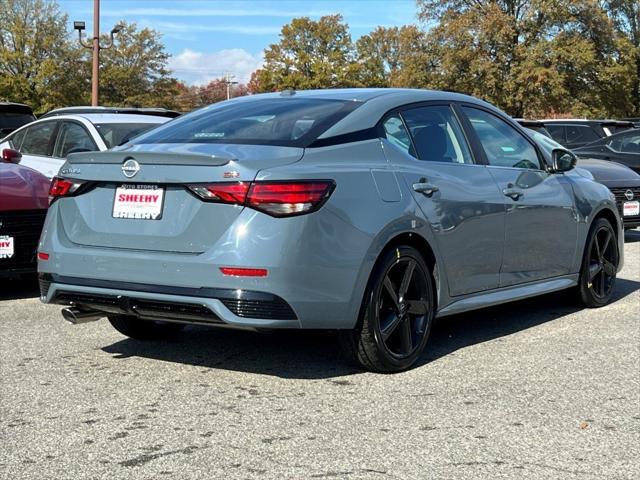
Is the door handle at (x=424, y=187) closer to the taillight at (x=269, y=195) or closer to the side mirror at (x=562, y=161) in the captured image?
the taillight at (x=269, y=195)

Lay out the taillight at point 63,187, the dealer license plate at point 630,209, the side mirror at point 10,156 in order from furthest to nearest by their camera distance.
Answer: the dealer license plate at point 630,209 → the side mirror at point 10,156 → the taillight at point 63,187

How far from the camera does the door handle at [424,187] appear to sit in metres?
4.67

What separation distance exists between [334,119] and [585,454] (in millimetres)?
2166

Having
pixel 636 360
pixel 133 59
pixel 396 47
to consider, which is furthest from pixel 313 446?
pixel 396 47

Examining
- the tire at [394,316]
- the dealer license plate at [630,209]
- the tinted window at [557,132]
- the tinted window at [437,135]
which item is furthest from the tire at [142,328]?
the tinted window at [557,132]

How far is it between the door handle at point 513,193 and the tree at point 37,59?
39644 millimetres

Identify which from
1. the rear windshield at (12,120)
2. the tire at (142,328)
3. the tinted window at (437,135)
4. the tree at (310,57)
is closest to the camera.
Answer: the tinted window at (437,135)

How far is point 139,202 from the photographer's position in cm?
423

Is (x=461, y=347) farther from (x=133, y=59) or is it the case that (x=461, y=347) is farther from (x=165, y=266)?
(x=133, y=59)

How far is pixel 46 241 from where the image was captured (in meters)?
4.59

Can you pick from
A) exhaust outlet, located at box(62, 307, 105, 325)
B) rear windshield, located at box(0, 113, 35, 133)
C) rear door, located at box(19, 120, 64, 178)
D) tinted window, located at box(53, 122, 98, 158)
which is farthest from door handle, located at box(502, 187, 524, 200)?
rear windshield, located at box(0, 113, 35, 133)

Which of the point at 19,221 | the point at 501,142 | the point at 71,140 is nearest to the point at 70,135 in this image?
the point at 71,140

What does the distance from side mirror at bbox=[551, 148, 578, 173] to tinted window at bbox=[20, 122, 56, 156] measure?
592 cm

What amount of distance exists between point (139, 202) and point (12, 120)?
36.6 ft
